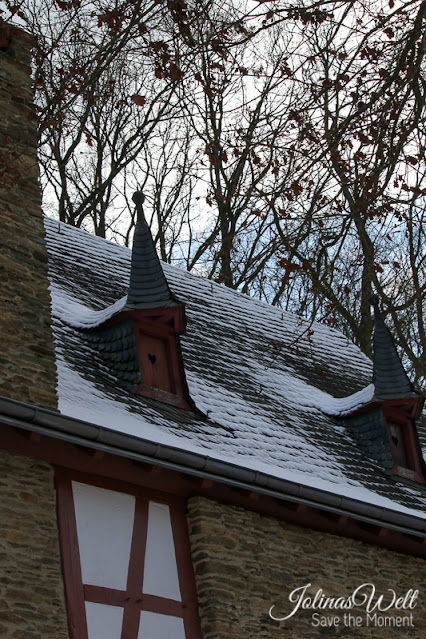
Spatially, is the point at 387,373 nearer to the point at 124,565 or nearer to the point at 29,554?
the point at 124,565

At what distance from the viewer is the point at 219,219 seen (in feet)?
67.4

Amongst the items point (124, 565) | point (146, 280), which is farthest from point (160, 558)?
point (146, 280)

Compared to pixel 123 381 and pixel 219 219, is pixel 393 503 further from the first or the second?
pixel 219 219

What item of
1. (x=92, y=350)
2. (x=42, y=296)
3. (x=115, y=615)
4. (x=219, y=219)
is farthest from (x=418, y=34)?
(x=219, y=219)

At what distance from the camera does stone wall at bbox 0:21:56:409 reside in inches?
286

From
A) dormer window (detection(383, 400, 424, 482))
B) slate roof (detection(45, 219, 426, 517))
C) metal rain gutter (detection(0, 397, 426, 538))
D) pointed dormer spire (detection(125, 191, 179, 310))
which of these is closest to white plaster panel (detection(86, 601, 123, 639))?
metal rain gutter (detection(0, 397, 426, 538))

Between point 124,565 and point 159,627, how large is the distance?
57cm

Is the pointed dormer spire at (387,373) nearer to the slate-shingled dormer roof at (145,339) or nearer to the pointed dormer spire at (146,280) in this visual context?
the slate-shingled dormer roof at (145,339)

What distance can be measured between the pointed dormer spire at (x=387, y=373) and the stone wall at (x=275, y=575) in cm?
290

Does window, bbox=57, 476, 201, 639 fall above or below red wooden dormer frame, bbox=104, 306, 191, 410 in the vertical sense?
below

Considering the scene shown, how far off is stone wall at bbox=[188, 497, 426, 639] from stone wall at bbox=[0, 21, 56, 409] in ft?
6.34

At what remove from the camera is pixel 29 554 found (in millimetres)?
6426

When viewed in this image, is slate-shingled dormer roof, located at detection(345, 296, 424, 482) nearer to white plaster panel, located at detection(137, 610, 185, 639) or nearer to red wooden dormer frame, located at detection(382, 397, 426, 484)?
red wooden dormer frame, located at detection(382, 397, 426, 484)

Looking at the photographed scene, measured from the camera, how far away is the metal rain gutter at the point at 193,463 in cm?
656
